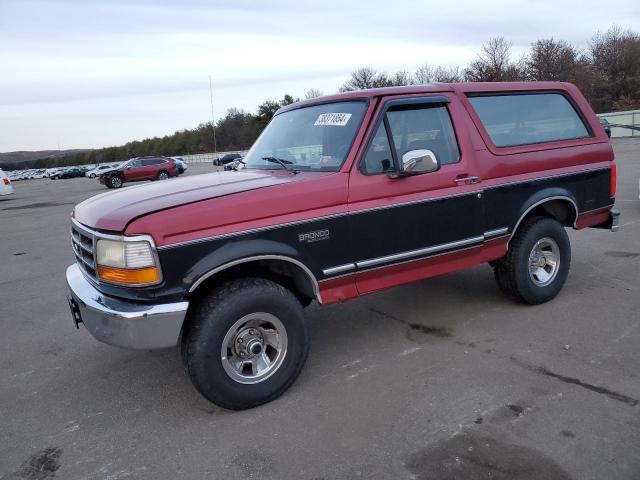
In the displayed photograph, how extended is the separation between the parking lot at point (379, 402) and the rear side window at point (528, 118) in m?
1.57

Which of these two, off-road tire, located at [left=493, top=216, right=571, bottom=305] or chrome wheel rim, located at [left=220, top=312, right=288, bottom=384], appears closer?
chrome wheel rim, located at [left=220, top=312, right=288, bottom=384]

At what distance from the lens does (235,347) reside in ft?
11.4

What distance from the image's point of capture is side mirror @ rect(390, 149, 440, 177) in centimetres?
381

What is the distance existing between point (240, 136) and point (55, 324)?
53509mm

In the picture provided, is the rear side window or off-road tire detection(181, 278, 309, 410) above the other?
the rear side window

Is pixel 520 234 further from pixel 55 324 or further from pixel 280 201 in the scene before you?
pixel 55 324

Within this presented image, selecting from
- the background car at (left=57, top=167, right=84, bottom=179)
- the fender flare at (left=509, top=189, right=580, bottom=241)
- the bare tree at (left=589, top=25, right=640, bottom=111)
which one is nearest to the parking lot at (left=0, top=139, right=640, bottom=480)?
the fender flare at (left=509, top=189, right=580, bottom=241)

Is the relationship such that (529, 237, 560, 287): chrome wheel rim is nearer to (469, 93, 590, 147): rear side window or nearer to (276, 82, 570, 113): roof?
(469, 93, 590, 147): rear side window

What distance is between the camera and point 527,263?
4.91m

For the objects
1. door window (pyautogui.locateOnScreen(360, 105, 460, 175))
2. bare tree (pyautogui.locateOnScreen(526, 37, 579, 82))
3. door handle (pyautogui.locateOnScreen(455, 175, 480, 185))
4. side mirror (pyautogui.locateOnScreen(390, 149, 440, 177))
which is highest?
bare tree (pyautogui.locateOnScreen(526, 37, 579, 82))

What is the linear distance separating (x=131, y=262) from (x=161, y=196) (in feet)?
2.00

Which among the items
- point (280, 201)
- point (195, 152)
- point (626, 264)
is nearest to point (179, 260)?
point (280, 201)

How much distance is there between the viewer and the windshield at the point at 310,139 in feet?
13.1

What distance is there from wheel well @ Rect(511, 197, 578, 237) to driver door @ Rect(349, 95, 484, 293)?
36.9 inches
